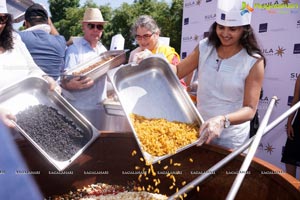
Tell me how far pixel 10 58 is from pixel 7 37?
17 centimetres

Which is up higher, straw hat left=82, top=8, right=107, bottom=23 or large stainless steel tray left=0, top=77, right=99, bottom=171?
straw hat left=82, top=8, right=107, bottom=23

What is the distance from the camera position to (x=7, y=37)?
2277 mm

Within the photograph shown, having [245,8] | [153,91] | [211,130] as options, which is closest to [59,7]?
Answer: [153,91]

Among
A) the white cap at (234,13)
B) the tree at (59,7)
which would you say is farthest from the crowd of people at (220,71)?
the tree at (59,7)

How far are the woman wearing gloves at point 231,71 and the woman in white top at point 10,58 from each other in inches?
44.4

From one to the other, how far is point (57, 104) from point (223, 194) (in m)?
1.27

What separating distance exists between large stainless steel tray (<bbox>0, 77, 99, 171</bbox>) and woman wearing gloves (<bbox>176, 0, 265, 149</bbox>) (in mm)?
836

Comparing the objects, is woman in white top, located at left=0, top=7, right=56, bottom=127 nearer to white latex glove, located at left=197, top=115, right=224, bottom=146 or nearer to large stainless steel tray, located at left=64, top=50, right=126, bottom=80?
large stainless steel tray, located at left=64, top=50, right=126, bottom=80

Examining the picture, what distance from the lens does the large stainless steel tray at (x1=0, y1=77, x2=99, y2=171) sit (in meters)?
1.88

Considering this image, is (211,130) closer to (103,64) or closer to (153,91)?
(153,91)

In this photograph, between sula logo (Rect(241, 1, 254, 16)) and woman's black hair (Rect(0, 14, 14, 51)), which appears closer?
sula logo (Rect(241, 1, 254, 16))

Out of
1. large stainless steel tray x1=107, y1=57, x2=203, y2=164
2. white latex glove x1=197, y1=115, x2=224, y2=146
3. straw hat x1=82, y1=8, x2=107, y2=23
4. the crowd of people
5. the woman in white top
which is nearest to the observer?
white latex glove x1=197, y1=115, x2=224, y2=146

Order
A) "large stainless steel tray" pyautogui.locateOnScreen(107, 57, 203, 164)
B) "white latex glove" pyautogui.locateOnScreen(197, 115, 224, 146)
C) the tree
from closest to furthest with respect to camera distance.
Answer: "white latex glove" pyautogui.locateOnScreen(197, 115, 224, 146) → "large stainless steel tray" pyautogui.locateOnScreen(107, 57, 203, 164) → the tree

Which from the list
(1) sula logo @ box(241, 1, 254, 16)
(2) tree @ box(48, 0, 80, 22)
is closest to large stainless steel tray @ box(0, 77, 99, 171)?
(1) sula logo @ box(241, 1, 254, 16)
